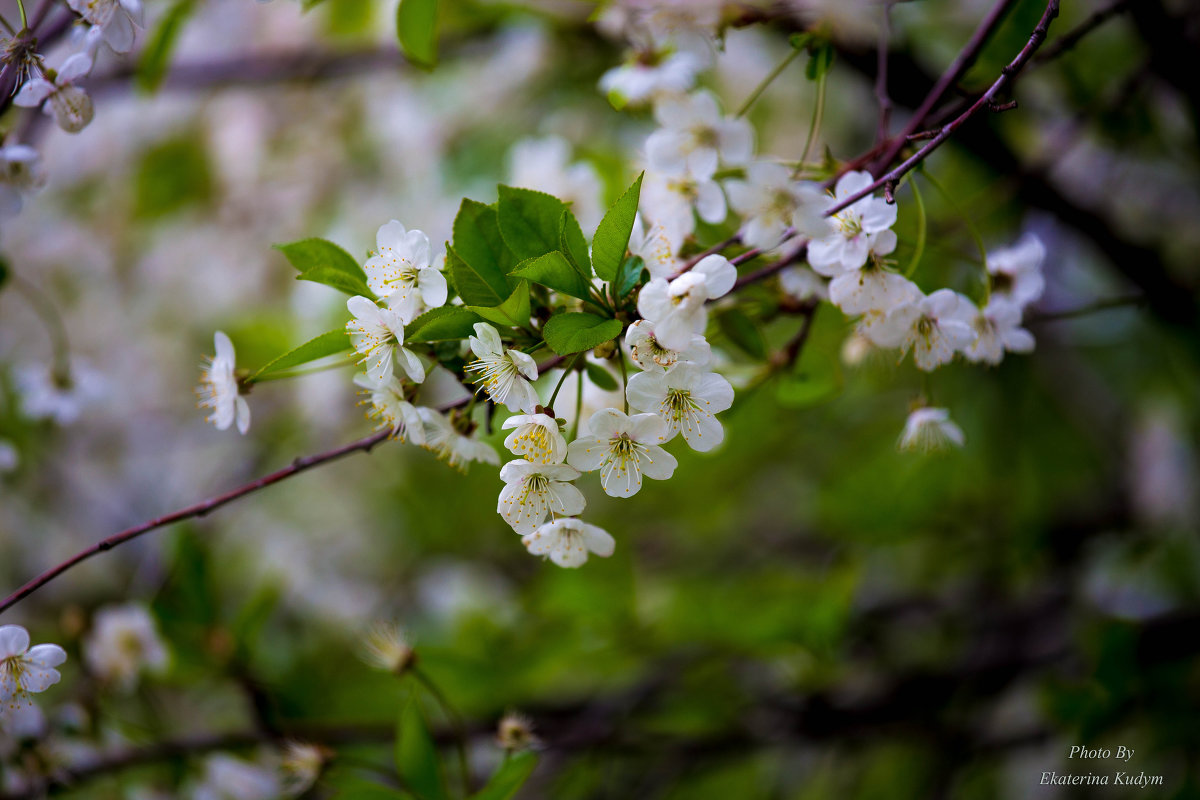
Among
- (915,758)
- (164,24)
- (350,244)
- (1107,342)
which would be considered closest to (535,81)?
(350,244)

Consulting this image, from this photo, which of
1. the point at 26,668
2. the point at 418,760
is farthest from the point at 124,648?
the point at 418,760

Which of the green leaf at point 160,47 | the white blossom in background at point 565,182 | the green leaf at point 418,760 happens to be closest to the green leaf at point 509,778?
the green leaf at point 418,760

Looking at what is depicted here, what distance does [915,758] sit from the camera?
197 cm

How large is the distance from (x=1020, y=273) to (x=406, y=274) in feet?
2.14

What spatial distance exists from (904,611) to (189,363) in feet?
8.13

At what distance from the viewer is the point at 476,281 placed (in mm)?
726

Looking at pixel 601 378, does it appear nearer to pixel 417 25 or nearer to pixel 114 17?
pixel 417 25

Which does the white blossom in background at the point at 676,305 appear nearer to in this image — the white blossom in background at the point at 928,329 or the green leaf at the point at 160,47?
the white blossom in background at the point at 928,329

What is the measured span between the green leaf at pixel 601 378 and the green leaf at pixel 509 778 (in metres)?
0.44

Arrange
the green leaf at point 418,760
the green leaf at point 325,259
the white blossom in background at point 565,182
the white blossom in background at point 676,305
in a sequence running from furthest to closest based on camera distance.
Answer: the white blossom in background at point 565,182 → the green leaf at point 418,760 → the green leaf at point 325,259 → the white blossom in background at point 676,305

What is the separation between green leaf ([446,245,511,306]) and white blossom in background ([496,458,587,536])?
147 mm

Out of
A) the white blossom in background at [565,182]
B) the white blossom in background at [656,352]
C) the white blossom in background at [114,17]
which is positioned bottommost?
the white blossom in background at [656,352]

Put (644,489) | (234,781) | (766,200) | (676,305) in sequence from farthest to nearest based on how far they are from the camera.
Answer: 1. (644,489)
2. (234,781)
3. (766,200)
4. (676,305)

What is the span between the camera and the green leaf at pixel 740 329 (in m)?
0.83
